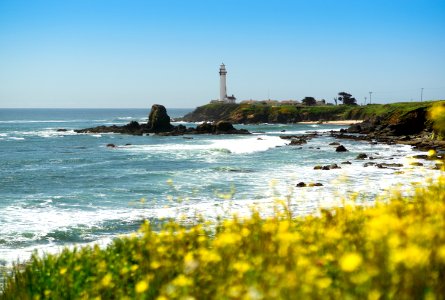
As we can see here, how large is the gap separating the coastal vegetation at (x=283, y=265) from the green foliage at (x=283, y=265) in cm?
1

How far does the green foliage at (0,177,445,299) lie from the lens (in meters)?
4.56

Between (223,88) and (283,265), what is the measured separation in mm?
177393

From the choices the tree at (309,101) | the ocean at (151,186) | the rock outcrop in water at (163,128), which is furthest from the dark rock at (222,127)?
the tree at (309,101)

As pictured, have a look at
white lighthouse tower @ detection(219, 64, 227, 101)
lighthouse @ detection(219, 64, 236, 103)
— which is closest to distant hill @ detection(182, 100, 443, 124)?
lighthouse @ detection(219, 64, 236, 103)

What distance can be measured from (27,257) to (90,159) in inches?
1289

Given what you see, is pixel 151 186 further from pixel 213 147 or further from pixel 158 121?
pixel 158 121

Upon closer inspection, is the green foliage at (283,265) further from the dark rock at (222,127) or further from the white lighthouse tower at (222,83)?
the white lighthouse tower at (222,83)

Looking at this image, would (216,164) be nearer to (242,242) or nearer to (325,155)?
(325,155)

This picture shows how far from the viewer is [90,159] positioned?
46250 mm

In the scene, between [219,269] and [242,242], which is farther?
[242,242]

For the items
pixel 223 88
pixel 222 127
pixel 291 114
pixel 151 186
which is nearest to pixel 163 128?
pixel 222 127

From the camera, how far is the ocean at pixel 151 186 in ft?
56.6

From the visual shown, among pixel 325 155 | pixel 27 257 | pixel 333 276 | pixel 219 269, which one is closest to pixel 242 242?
pixel 219 269

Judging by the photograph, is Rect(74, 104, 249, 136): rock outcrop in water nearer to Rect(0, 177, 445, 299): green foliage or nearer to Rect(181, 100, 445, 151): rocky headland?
Rect(181, 100, 445, 151): rocky headland
